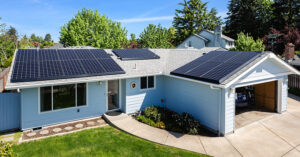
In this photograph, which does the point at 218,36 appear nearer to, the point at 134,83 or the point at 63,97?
the point at 134,83

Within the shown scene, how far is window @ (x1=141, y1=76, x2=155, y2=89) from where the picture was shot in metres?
12.0

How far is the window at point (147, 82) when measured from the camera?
39.2 ft

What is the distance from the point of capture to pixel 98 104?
11.0 metres

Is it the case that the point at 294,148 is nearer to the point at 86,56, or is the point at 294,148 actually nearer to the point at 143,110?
the point at 143,110

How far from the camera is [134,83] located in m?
11.5

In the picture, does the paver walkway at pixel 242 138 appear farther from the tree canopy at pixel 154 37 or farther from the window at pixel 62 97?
the tree canopy at pixel 154 37

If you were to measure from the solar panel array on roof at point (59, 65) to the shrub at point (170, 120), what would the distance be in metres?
2.96

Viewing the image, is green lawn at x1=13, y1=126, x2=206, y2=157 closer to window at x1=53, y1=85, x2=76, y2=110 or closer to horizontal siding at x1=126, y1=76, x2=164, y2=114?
window at x1=53, y1=85, x2=76, y2=110

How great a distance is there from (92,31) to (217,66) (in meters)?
31.7

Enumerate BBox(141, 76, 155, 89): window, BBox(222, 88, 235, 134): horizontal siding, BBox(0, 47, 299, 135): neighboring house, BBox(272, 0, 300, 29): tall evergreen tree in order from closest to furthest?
BBox(222, 88, 235, 134): horizontal siding < BBox(0, 47, 299, 135): neighboring house < BBox(141, 76, 155, 89): window < BBox(272, 0, 300, 29): tall evergreen tree

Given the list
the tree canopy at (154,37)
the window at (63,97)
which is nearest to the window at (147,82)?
the window at (63,97)

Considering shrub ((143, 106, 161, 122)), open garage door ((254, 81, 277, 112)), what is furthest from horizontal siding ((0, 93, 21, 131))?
open garage door ((254, 81, 277, 112))

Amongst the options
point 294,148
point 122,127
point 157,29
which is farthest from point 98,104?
point 157,29

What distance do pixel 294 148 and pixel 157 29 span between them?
35.6 meters
